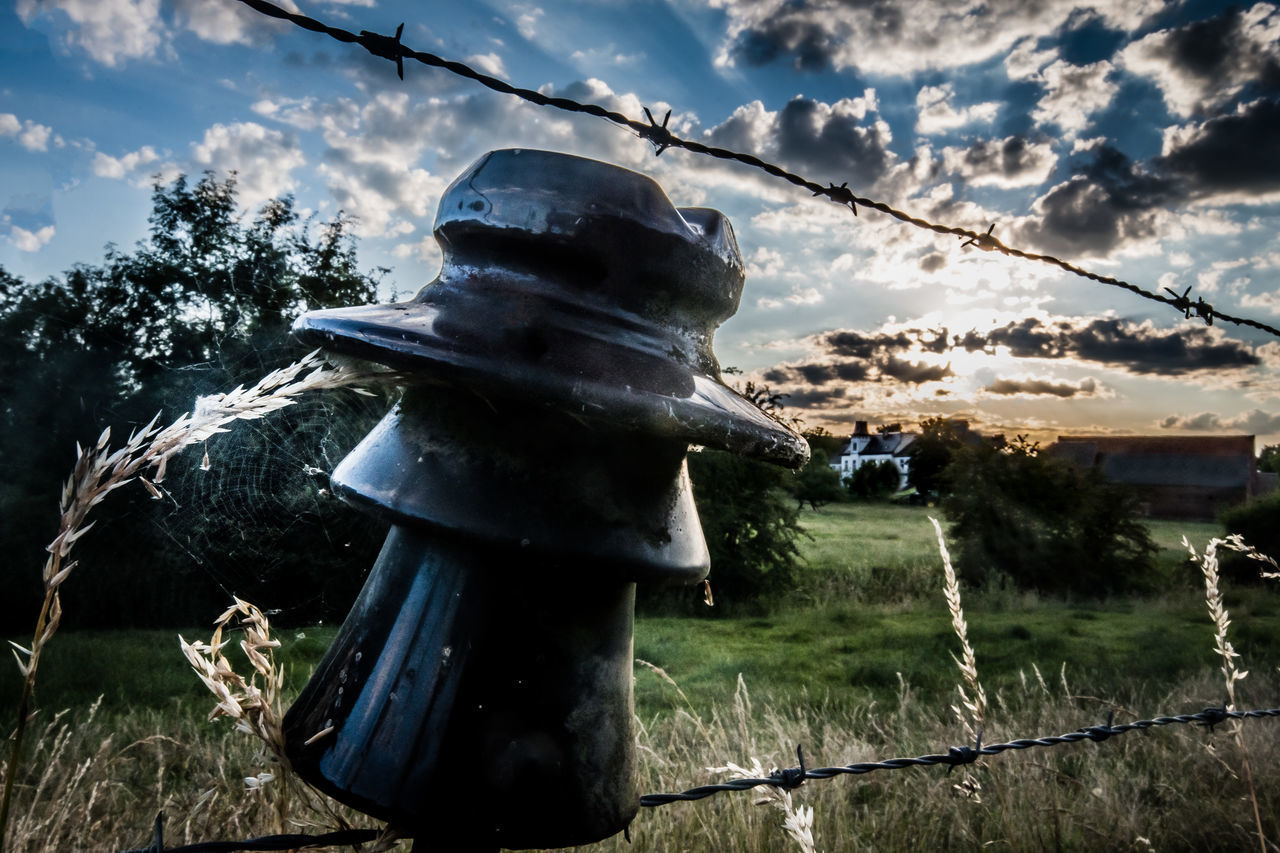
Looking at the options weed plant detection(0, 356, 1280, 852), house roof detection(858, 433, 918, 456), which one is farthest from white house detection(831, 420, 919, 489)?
weed plant detection(0, 356, 1280, 852)

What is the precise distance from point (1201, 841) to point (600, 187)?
4023 mm

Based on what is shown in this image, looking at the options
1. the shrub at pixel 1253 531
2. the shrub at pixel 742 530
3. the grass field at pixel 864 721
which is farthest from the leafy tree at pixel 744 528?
the shrub at pixel 1253 531

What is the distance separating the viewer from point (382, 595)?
87cm

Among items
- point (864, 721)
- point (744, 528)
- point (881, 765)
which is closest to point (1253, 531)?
point (744, 528)

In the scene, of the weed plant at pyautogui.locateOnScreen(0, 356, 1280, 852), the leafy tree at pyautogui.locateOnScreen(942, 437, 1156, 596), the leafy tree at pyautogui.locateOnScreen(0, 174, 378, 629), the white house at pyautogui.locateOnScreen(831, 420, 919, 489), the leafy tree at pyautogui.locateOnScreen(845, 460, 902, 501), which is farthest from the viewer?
the white house at pyautogui.locateOnScreen(831, 420, 919, 489)

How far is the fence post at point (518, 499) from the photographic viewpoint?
772 millimetres

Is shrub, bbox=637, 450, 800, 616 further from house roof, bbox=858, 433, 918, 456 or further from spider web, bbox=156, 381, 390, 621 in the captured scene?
house roof, bbox=858, 433, 918, 456

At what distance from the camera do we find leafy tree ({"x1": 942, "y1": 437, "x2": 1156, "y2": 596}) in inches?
607

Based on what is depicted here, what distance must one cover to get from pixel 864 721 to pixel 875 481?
6439cm

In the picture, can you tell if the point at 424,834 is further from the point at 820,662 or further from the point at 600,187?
the point at 820,662

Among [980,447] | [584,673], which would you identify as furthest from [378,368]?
[980,447]

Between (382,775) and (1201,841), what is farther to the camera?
(1201,841)

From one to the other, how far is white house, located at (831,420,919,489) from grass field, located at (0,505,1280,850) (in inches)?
2438

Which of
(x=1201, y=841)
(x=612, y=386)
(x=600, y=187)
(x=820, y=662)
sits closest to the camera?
(x=612, y=386)
